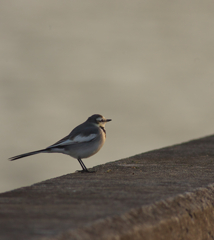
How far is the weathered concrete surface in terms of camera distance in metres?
2.31

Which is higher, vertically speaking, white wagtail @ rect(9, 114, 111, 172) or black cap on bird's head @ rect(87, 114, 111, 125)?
black cap on bird's head @ rect(87, 114, 111, 125)

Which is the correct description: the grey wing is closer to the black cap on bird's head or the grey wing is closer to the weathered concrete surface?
the black cap on bird's head

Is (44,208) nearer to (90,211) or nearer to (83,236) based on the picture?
(90,211)

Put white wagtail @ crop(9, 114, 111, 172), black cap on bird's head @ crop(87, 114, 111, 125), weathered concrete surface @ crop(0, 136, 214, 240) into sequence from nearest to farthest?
weathered concrete surface @ crop(0, 136, 214, 240) → white wagtail @ crop(9, 114, 111, 172) → black cap on bird's head @ crop(87, 114, 111, 125)

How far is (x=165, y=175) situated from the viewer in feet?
13.6

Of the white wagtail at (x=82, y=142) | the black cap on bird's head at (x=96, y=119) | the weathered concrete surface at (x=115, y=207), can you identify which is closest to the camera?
the weathered concrete surface at (x=115, y=207)

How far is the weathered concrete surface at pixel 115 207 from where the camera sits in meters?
2.31

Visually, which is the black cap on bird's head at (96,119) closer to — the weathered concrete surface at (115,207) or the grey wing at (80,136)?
the grey wing at (80,136)

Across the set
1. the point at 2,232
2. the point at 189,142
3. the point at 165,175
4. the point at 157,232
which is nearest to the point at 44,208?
the point at 2,232

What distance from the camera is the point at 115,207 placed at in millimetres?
2705

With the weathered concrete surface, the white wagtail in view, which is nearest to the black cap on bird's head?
the white wagtail

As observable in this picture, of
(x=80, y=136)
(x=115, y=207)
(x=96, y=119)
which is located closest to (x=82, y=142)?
(x=80, y=136)

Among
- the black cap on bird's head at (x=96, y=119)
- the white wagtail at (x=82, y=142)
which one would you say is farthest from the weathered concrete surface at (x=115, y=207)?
the black cap on bird's head at (x=96, y=119)

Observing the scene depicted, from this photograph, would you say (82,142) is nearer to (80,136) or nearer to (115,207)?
(80,136)
